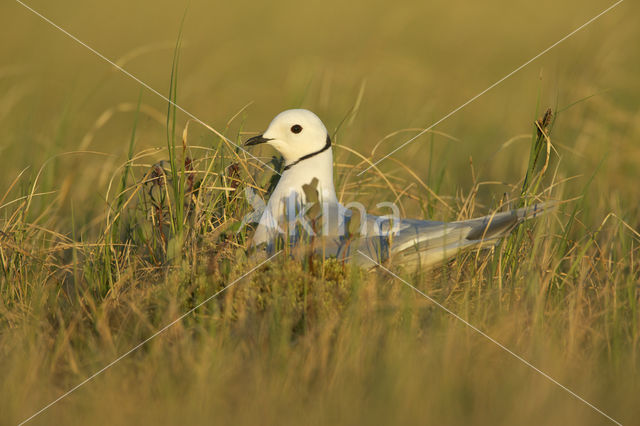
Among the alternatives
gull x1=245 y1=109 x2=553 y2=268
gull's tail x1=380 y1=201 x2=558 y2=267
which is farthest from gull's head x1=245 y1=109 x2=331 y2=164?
gull's tail x1=380 y1=201 x2=558 y2=267

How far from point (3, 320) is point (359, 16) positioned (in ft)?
39.0

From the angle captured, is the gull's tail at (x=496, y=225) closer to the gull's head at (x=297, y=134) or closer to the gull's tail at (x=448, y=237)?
the gull's tail at (x=448, y=237)

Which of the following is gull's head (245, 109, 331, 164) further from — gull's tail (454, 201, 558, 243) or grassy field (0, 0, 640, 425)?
gull's tail (454, 201, 558, 243)

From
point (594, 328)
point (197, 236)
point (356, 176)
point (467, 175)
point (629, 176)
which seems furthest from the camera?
point (467, 175)

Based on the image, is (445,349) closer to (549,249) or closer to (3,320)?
(549,249)

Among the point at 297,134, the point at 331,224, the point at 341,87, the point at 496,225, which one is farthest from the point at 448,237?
the point at 341,87

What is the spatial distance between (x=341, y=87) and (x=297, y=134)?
458 cm

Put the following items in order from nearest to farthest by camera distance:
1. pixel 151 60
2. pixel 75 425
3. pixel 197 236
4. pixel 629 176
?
1. pixel 75 425
2. pixel 197 236
3. pixel 629 176
4. pixel 151 60

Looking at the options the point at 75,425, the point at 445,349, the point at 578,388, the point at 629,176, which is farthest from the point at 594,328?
the point at 629,176

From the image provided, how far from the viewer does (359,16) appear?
14977mm

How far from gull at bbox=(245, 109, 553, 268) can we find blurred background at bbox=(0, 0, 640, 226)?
702 millimetres

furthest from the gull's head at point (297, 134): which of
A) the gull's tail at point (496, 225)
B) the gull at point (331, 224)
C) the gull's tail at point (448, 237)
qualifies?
the gull's tail at point (496, 225)

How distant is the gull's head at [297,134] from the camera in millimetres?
4629

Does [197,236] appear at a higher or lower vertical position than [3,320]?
higher
